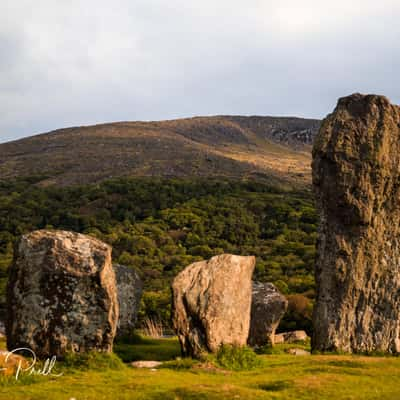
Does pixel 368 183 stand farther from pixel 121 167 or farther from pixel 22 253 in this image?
pixel 121 167

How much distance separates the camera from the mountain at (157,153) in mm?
92312

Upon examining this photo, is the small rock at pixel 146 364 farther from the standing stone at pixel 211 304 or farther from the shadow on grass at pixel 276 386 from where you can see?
→ the shadow on grass at pixel 276 386

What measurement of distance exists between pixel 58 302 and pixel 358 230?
32.3 feet

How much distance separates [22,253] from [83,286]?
1933 mm

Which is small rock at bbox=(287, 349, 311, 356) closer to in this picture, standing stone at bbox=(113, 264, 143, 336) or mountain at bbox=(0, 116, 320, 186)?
standing stone at bbox=(113, 264, 143, 336)

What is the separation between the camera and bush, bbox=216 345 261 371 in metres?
16.7

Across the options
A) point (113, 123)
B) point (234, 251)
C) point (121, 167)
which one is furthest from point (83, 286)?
point (113, 123)

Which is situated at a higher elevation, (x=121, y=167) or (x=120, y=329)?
(x=121, y=167)

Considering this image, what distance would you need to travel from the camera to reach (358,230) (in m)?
19.3

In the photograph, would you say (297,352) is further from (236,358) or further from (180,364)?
(180,364)

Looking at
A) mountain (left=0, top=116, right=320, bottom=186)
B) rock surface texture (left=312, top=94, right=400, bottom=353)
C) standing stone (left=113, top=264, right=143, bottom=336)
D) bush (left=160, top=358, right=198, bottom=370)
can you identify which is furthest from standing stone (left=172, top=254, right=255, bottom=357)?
mountain (left=0, top=116, right=320, bottom=186)

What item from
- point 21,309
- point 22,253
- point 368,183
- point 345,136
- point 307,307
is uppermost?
point 345,136

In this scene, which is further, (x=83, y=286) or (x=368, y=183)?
(x=368, y=183)

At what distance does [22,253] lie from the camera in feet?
52.2
